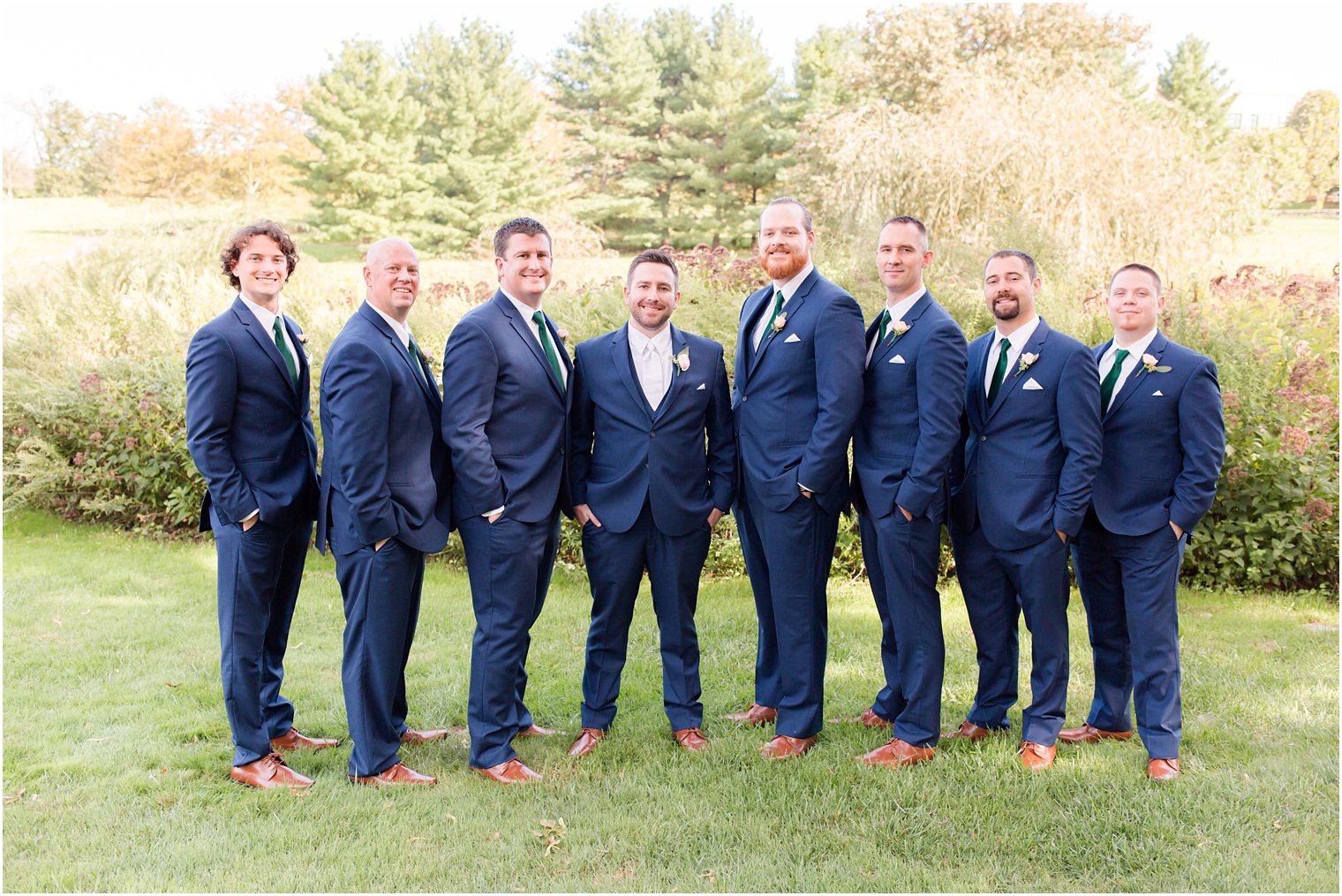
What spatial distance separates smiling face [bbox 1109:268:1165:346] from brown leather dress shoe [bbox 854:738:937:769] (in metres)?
2.14

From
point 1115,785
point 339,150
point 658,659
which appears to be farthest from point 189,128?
point 1115,785

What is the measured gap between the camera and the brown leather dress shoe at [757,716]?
4992 millimetres

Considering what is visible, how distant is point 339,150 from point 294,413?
29462 millimetres

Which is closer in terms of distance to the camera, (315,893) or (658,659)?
(315,893)

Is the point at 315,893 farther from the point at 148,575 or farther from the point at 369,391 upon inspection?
the point at 148,575

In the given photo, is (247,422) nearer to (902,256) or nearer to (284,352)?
(284,352)

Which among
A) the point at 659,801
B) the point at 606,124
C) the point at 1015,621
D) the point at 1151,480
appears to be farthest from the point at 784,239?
the point at 606,124

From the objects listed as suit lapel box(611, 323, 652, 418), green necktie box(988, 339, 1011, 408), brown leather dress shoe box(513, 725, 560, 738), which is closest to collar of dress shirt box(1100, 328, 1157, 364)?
green necktie box(988, 339, 1011, 408)

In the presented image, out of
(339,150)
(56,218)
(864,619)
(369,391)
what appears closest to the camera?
(369,391)

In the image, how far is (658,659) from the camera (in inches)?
238

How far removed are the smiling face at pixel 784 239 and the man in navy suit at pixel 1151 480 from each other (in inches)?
58.9

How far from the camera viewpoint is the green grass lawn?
3.52 m

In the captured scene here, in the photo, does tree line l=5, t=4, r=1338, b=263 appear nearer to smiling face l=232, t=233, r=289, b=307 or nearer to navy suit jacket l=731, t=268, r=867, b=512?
navy suit jacket l=731, t=268, r=867, b=512

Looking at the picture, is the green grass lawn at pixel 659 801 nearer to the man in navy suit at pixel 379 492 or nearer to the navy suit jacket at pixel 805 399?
the man in navy suit at pixel 379 492
